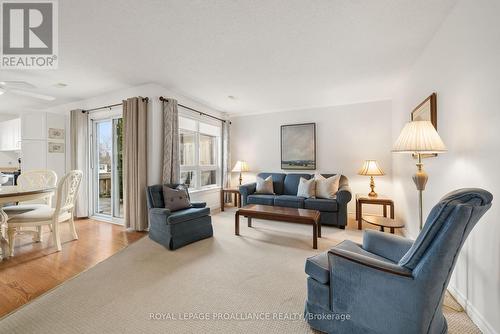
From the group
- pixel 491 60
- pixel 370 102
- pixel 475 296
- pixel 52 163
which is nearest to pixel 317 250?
pixel 475 296

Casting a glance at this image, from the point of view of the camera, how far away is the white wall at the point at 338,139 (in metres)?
4.23

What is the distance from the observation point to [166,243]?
275cm

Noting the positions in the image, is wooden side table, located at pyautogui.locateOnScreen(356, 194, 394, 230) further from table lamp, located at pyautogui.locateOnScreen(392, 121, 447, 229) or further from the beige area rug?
table lamp, located at pyautogui.locateOnScreen(392, 121, 447, 229)

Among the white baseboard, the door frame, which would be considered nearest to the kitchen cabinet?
the door frame

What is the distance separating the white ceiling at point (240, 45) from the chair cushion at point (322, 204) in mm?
2020

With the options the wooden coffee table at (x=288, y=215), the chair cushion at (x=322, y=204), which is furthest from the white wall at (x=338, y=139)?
the wooden coffee table at (x=288, y=215)

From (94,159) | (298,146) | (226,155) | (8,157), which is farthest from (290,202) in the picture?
(8,157)

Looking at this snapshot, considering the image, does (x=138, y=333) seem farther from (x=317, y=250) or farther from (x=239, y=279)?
(x=317, y=250)

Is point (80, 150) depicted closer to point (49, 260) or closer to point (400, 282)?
point (49, 260)

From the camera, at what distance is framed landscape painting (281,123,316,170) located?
188 inches

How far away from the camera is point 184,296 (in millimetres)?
1774

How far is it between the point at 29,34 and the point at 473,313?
15.1 feet

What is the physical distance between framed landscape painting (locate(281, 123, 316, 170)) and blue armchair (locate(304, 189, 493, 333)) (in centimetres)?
360

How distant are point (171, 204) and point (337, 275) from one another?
2.49m
